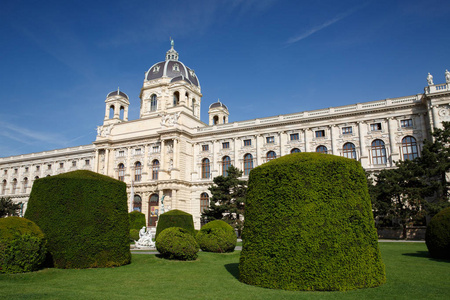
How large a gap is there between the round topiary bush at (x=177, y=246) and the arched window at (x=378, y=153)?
3042 centimetres

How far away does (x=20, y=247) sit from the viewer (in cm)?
1174

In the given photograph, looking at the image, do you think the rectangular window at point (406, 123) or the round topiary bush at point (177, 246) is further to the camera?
the rectangular window at point (406, 123)

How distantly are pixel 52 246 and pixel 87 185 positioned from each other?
2.69 metres

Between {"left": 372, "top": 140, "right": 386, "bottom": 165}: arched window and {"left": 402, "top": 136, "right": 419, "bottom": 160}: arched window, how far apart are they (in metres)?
2.18

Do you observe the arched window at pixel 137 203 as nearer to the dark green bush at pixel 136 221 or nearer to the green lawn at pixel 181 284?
the dark green bush at pixel 136 221

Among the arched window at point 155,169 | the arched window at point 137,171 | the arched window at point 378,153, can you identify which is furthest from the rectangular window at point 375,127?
the arched window at point 137,171

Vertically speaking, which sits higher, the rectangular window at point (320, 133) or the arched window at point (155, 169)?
the rectangular window at point (320, 133)

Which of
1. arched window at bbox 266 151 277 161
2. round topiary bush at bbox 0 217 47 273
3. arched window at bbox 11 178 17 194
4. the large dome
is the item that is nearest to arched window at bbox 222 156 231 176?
arched window at bbox 266 151 277 161

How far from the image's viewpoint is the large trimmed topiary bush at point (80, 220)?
1327 cm

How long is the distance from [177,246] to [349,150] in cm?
3116

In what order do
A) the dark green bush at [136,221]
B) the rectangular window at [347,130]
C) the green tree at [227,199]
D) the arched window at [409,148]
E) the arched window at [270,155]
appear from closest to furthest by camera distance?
1. the dark green bush at [136,221]
2. the green tree at [227,199]
3. the arched window at [409,148]
4. the rectangular window at [347,130]
5. the arched window at [270,155]

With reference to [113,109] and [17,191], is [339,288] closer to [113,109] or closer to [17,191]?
[113,109]

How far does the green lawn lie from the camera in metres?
8.77

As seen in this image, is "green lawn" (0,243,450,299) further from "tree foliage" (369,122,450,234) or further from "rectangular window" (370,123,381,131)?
"rectangular window" (370,123,381,131)
